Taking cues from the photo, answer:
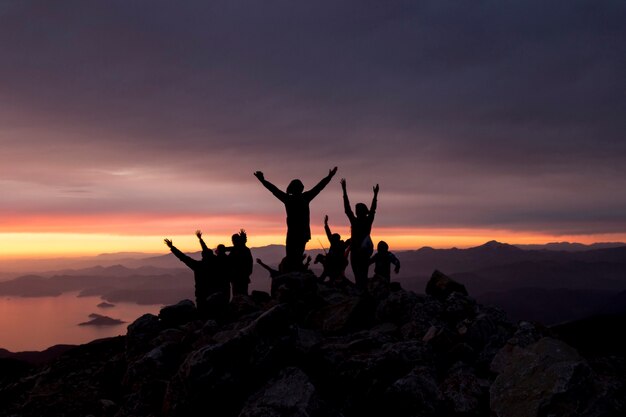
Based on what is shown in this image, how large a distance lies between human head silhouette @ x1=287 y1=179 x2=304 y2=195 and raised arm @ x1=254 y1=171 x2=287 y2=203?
0.28 meters

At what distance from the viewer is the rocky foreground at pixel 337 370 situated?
25.0ft

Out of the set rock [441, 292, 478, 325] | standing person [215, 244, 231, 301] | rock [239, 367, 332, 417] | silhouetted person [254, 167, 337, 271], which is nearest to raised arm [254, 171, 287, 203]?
silhouetted person [254, 167, 337, 271]

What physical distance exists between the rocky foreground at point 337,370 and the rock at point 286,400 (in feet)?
0.06

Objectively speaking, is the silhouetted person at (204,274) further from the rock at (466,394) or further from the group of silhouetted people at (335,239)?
the rock at (466,394)

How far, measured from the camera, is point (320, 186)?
1489 centimetres

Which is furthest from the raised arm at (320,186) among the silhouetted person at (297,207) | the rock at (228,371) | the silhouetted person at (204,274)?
the rock at (228,371)

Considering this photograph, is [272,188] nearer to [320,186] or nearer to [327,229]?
[320,186]

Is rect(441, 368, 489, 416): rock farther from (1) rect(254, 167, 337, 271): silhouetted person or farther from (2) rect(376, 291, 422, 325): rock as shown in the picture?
(1) rect(254, 167, 337, 271): silhouetted person

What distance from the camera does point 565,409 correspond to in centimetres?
728

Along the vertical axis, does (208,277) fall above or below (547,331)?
above

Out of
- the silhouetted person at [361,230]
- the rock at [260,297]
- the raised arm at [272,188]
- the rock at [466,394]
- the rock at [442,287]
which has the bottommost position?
the rock at [466,394]

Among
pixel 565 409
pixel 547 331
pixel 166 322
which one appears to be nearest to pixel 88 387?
pixel 166 322

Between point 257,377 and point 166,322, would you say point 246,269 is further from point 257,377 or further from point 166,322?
point 257,377

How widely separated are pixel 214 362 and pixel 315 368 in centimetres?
210
